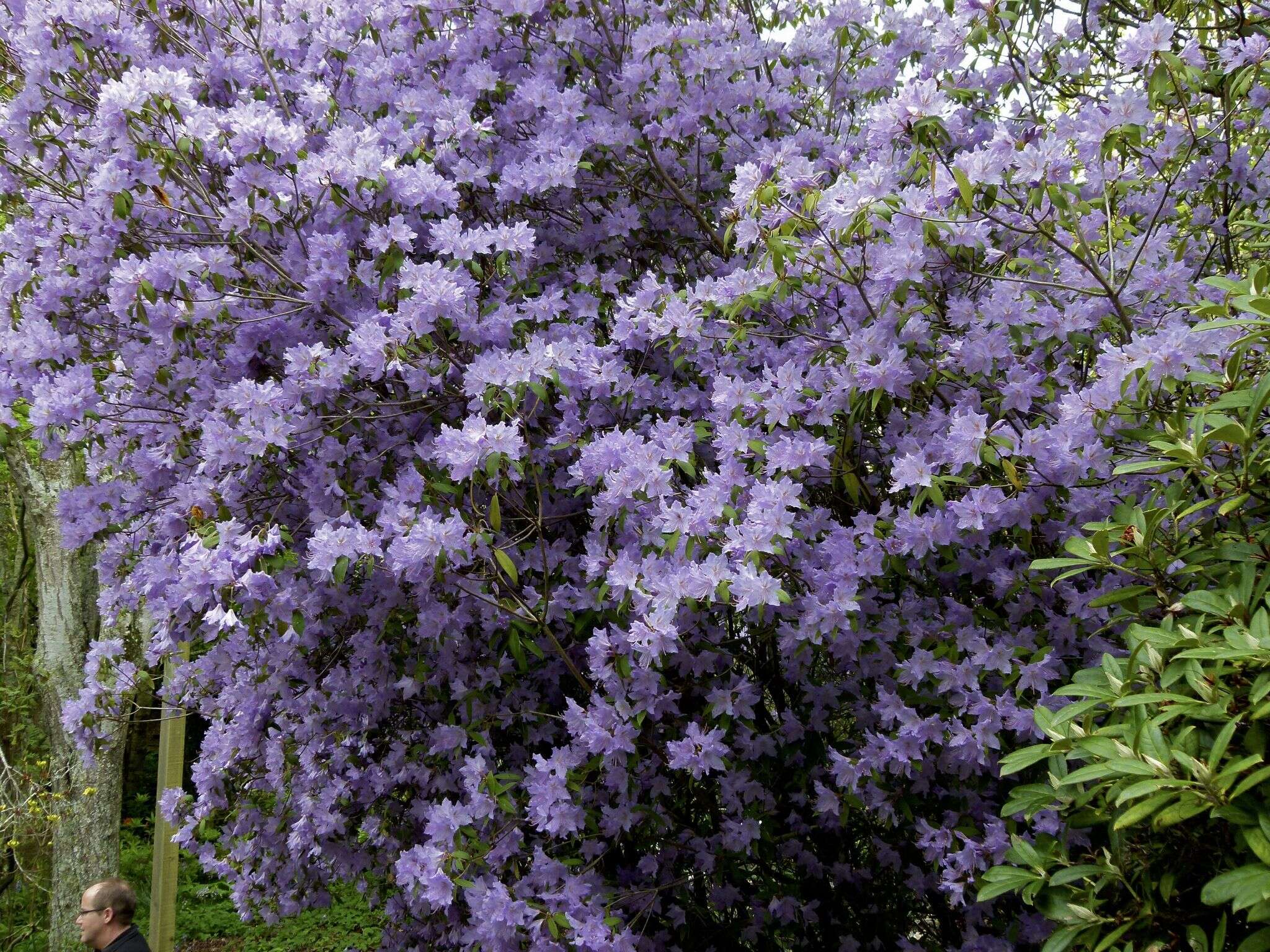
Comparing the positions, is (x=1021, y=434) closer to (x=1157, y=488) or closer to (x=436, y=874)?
(x=1157, y=488)

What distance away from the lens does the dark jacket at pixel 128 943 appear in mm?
4191

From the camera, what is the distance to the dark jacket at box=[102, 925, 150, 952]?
419cm

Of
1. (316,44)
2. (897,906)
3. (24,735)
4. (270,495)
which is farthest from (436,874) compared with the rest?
(24,735)

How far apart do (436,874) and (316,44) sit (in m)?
2.81

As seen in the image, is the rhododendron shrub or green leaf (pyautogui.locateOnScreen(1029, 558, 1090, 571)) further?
the rhododendron shrub

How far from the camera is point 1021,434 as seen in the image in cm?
251

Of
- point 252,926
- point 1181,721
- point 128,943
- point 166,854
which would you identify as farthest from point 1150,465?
point 252,926

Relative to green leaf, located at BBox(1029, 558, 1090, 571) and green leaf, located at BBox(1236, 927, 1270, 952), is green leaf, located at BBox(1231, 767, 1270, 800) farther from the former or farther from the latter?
green leaf, located at BBox(1029, 558, 1090, 571)

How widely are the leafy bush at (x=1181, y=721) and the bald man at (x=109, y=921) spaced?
3718mm

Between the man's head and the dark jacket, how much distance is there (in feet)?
0.11

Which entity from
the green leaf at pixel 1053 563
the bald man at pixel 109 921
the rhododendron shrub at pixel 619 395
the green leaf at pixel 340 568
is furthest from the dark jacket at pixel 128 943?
the green leaf at pixel 1053 563

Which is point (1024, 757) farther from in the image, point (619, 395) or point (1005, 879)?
point (619, 395)

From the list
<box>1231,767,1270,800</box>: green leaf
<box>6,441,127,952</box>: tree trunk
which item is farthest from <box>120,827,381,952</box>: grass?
<box>1231,767,1270,800</box>: green leaf

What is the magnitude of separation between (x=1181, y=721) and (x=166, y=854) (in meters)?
5.91
